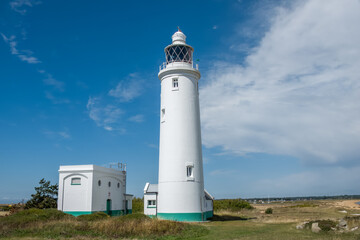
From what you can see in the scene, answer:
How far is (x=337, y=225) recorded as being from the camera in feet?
55.4

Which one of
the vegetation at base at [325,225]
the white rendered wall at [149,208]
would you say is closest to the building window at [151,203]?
the white rendered wall at [149,208]

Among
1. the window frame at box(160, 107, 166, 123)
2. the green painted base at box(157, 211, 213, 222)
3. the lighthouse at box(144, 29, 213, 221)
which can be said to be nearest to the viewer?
the green painted base at box(157, 211, 213, 222)

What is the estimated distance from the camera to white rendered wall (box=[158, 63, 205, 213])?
23.3 m

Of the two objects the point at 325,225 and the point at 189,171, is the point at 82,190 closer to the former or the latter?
the point at 189,171

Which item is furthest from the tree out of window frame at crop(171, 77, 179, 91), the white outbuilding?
window frame at crop(171, 77, 179, 91)

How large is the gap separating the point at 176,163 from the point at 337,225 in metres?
11.4

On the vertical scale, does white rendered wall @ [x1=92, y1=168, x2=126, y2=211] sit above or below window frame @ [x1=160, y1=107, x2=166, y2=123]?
below

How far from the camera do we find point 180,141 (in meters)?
23.9

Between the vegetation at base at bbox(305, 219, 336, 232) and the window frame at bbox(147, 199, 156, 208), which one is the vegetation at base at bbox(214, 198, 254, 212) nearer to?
the window frame at bbox(147, 199, 156, 208)

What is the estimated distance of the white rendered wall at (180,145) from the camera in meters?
23.3

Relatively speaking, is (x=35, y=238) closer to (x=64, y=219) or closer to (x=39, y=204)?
(x=64, y=219)

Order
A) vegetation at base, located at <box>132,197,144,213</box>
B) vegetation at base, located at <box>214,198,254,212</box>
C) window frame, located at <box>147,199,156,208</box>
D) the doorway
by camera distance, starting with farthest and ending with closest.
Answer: vegetation at base, located at <box>214,198,254,212</box>, vegetation at base, located at <box>132,197,144,213</box>, the doorway, window frame, located at <box>147,199,156,208</box>

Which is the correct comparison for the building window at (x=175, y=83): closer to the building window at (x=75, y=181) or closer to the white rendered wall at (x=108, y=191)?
the white rendered wall at (x=108, y=191)

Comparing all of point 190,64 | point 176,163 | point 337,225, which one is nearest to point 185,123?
point 176,163
